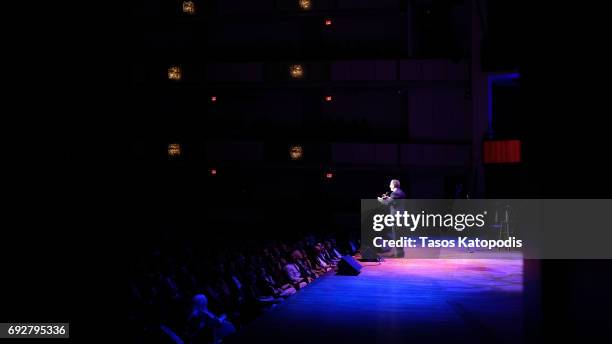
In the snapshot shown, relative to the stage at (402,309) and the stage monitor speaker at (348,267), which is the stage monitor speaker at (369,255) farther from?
the stage monitor speaker at (348,267)

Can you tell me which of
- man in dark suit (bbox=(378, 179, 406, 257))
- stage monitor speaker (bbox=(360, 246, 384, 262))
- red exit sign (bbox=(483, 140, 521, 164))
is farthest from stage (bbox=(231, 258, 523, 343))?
red exit sign (bbox=(483, 140, 521, 164))

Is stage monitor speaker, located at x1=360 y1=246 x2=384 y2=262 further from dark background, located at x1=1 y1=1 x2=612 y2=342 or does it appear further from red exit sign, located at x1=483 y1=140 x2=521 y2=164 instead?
red exit sign, located at x1=483 y1=140 x2=521 y2=164

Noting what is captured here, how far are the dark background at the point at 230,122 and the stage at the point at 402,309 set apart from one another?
19.1ft

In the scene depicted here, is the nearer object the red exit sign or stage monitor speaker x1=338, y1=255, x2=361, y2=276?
stage monitor speaker x1=338, y1=255, x2=361, y2=276

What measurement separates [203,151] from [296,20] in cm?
572

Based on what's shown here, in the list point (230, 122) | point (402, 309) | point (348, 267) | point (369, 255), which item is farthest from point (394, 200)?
point (230, 122)

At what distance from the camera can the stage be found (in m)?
6.68

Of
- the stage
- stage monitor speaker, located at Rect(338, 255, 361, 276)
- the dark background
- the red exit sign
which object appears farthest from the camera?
the red exit sign

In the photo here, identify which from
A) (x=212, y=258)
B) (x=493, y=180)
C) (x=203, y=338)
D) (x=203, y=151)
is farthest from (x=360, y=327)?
(x=203, y=151)

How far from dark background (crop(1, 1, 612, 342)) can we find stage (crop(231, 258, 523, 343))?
5831mm

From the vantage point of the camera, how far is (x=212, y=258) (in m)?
11.6

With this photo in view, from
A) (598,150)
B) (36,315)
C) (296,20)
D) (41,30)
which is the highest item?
(296,20)

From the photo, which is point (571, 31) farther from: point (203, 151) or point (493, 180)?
Result: point (203, 151)

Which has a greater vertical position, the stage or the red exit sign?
the red exit sign
